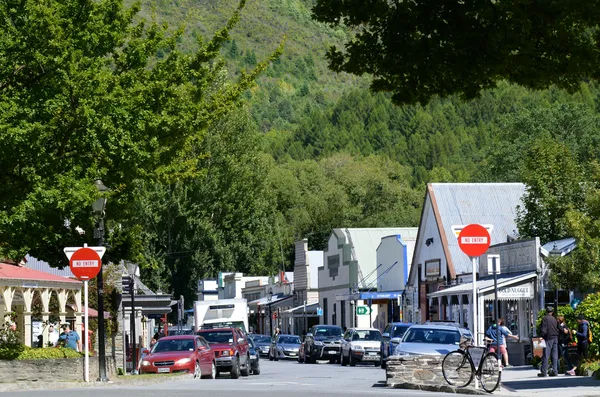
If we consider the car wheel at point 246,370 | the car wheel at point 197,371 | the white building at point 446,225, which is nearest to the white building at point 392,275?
the white building at point 446,225

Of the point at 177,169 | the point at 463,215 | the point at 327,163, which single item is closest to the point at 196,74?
the point at 177,169

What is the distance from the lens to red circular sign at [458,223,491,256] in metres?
23.3

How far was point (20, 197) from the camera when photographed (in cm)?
2552

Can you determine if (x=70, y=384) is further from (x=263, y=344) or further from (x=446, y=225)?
(x=263, y=344)

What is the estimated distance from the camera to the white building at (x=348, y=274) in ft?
252

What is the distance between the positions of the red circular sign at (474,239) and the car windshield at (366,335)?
25.2m

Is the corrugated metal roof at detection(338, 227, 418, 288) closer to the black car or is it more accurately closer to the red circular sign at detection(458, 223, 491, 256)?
the black car

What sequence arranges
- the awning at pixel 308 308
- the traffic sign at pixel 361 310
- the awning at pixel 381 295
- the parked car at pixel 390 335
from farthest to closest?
1. the awning at pixel 308 308
2. the traffic sign at pixel 361 310
3. the awning at pixel 381 295
4. the parked car at pixel 390 335

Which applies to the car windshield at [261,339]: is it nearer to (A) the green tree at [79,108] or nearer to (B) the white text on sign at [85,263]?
(A) the green tree at [79,108]

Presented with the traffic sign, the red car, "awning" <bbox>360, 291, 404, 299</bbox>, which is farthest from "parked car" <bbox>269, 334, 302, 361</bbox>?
the red car

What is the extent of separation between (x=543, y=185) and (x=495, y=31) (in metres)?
40.0

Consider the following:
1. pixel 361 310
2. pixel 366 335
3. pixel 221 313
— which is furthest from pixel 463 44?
pixel 361 310

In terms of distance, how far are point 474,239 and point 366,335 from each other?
25.9m

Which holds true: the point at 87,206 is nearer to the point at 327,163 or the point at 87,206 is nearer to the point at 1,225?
the point at 1,225
